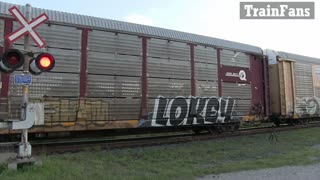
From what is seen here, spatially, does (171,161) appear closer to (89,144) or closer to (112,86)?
(89,144)

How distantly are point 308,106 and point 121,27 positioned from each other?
11.8 meters

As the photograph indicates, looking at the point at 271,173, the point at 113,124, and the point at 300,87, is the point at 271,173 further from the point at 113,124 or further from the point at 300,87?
the point at 300,87

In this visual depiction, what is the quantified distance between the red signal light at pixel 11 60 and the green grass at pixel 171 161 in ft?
5.86

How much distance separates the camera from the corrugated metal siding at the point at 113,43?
10930mm

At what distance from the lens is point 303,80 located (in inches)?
730

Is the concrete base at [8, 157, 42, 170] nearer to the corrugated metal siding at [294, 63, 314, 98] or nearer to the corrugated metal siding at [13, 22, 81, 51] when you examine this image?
the corrugated metal siding at [13, 22, 81, 51]

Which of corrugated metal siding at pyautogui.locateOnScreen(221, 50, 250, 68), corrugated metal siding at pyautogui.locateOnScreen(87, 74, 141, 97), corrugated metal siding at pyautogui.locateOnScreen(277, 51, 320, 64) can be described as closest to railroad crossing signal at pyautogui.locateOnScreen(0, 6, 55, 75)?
corrugated metal siding at pyautogui.locateOnScreen(87, 74, 141, 97)

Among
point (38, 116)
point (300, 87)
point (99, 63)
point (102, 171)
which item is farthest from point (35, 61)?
point (300, 87)

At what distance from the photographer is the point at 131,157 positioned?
8.95 meters

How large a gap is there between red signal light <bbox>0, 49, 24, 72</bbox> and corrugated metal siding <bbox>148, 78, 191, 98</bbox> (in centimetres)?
605

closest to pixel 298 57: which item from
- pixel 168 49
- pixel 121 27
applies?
pixel 168 49

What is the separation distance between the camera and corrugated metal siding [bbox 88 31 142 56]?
1093 cm

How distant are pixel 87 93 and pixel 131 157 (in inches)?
107

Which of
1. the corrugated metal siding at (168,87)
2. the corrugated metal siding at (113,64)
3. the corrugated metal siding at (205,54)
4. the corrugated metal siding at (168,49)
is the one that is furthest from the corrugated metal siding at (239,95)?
the corrugated metal siding at (113,64)
